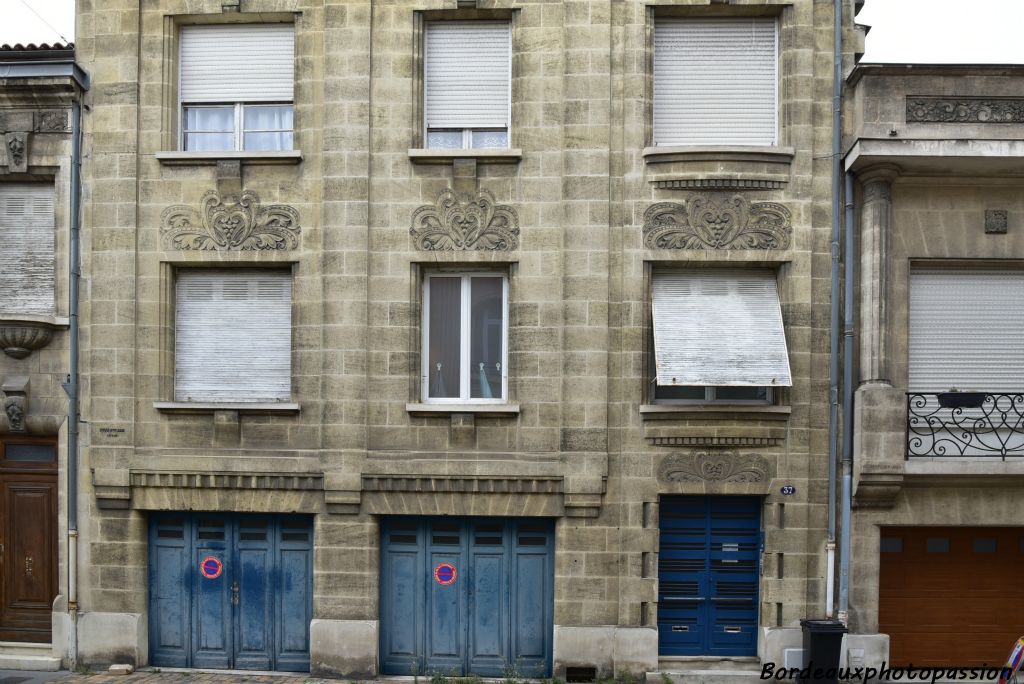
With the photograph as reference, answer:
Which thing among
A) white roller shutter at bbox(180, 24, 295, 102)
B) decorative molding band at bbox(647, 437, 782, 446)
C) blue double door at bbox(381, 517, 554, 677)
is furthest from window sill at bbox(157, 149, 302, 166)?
decorative molding band at bbox(647, 437, 782, 446)

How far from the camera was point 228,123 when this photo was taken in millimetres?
12438

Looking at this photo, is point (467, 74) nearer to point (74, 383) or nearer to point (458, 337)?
point (458, 337)

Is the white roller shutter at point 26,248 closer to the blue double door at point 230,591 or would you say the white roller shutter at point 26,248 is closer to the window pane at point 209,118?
the window pane at point 209,118

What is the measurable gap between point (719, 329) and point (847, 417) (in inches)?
84.6

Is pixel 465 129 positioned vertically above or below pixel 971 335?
above

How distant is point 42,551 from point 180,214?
17.8ft

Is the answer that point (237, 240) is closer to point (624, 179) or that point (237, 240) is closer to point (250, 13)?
point (250, 13)

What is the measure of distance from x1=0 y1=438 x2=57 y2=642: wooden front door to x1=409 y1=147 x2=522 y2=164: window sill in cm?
697

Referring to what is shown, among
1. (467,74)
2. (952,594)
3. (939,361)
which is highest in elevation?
(467,74)

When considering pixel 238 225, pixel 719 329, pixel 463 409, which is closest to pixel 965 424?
pixel 719 329

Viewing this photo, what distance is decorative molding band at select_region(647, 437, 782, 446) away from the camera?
37.8 feet

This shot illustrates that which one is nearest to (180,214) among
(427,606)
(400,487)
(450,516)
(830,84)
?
(400,487)

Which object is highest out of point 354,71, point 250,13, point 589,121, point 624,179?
point 250,13

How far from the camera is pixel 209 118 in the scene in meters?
12.5
